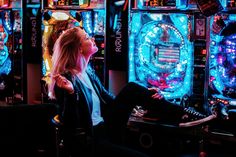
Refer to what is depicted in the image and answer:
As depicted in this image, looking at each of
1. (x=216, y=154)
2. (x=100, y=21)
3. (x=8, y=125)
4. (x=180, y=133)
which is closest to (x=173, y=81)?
(x=180, y=133)

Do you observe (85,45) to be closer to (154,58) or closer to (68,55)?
(68,55)

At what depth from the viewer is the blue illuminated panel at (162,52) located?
418 centimetres

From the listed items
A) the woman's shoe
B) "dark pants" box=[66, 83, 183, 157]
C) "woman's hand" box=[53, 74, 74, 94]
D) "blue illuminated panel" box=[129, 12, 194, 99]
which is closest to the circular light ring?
"blue illuminated panel" box=[129, 12, 194, 99]

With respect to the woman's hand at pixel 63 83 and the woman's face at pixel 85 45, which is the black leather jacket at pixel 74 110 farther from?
the woman's face at pixel 85 45

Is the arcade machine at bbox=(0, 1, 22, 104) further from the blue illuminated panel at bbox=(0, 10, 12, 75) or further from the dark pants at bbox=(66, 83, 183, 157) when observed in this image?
the dark pants at bbox=(66, 83, 183, 157)

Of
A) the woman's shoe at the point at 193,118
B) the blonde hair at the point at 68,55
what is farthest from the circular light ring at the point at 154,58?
the blonde hair at the point at 68,55

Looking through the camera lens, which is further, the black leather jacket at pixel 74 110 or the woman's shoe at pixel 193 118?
the woman's shoe at pixel 193 118

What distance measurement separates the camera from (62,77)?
10.3 feet

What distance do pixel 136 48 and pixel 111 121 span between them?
1.20 metres

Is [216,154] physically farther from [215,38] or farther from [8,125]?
[8,125]

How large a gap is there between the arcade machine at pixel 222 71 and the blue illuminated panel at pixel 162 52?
24 cm

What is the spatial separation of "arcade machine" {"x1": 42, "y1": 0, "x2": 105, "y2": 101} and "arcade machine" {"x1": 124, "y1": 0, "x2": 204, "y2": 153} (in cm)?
54

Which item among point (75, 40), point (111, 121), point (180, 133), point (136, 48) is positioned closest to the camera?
point (75, 40)

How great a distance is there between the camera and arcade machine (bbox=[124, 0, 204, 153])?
13.7ft
